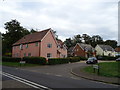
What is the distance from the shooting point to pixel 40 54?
39.1 meters

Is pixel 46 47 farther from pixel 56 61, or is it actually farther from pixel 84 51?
pixel 84 51

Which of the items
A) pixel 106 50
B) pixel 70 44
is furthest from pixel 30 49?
pixel 70 44

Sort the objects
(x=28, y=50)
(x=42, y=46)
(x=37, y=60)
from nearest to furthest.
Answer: (x=37, y=60)
(x=42, y=46)
(x=28, y=50)

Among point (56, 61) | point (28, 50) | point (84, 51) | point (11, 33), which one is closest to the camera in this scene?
point (56, 61)

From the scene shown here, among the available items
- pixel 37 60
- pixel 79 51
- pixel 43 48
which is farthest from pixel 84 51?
pixel 37 60

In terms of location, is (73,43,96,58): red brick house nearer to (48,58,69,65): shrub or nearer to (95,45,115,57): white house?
(95,45,115,57): white house

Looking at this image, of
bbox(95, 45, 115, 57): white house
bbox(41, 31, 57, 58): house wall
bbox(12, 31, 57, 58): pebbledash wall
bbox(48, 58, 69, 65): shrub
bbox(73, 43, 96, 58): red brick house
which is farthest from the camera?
A: bbox(95, 45, 115, 57): white house

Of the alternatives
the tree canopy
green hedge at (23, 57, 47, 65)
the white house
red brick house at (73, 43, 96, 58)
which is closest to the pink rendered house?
green hedge at (23, 57, 47, 65)

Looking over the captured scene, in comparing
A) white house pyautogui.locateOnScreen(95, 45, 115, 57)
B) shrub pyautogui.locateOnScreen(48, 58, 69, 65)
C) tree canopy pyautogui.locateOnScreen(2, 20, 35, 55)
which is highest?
tree canopy pyautogui.locateOnScreen(2, 20, 35, 55)

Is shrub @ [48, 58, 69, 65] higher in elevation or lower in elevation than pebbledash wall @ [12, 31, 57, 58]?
lower

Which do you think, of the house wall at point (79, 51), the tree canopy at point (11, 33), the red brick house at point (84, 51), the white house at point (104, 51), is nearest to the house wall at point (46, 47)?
the tree canopy at point (11, 33)

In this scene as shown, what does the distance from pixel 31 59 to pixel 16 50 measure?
56.0 feet

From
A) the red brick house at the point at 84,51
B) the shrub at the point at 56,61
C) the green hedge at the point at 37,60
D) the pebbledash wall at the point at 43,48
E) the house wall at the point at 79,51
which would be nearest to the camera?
the green hedge at the point at 37,60

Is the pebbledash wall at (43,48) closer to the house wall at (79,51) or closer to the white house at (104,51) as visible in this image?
the house wall at (79,51)
